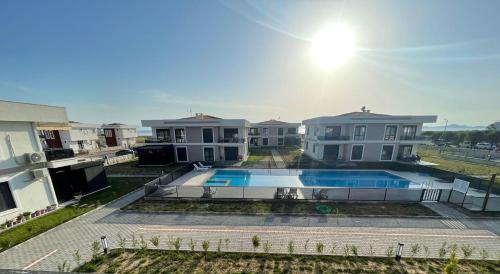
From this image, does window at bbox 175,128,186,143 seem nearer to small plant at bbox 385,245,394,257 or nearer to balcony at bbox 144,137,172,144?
balcony at bbox 144,137,172,144

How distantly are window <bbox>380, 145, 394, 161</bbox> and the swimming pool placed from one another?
4.47 metres

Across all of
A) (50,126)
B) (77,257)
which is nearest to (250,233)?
(77,257)

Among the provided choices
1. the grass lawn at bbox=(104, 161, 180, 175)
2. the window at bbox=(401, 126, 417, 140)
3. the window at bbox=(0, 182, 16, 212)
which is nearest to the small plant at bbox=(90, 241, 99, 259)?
the window at bbox=(0, 182, 16, 212)

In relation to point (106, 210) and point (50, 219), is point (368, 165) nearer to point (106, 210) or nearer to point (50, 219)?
point (106, 210)

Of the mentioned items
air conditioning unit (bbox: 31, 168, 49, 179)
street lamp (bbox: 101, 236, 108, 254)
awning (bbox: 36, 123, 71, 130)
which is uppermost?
awning (bbox: 36, 123, 71, 130)

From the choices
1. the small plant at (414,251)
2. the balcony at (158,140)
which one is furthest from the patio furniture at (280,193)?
the balcony at (158,140)

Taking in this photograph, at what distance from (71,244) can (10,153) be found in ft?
21.7

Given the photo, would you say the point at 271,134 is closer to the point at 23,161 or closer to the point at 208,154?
the point at 208,154

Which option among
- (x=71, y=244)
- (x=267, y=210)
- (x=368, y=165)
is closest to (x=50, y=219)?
(x=71, y=244)

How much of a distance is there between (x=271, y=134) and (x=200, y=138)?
2069cm

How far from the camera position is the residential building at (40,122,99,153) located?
104 feet

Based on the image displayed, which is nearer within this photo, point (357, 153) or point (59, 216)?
point (59, 216)

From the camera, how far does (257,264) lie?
662 cm

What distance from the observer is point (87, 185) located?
13.4 meters
